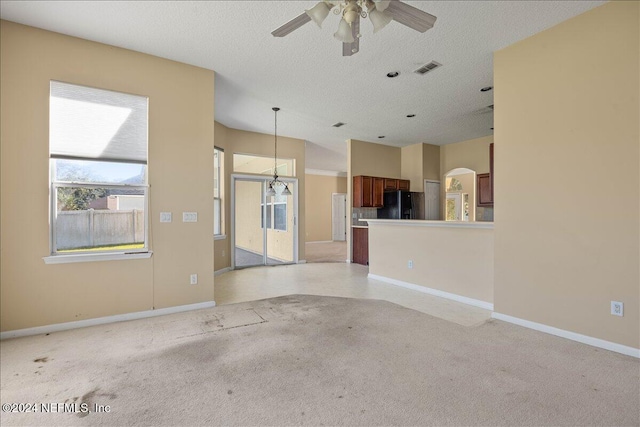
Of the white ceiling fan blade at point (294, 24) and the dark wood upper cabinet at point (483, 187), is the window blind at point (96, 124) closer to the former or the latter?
the white ceiling fan blade at point (294, 24)

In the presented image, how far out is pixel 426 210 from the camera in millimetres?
7777

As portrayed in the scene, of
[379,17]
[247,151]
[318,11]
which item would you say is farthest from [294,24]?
[247,151]

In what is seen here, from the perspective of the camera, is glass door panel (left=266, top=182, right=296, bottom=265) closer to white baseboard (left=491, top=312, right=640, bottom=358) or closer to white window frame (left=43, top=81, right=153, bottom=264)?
white window frame (left=43, top=81, right=153, bottom=264)

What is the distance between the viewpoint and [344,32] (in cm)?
200

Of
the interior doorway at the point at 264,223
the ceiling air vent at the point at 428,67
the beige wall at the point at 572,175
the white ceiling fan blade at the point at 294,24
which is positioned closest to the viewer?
the white ceiling fan blade at the point at 294,24

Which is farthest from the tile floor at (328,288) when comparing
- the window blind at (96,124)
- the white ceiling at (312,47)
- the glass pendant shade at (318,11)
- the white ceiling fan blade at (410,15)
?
the glass pendant shade at (318,11)

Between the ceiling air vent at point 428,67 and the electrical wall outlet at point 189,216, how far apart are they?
129 inches

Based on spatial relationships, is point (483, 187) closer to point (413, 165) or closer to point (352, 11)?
point (413, 165)

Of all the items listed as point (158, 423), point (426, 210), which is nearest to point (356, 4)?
point (158, 423)

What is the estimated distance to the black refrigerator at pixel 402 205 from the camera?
7.23 metres

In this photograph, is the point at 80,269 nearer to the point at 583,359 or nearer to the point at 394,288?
the point at 394,288

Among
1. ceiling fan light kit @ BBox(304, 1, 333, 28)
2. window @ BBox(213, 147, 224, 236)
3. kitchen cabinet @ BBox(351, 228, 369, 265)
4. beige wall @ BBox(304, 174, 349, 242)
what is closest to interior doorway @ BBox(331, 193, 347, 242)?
beige wall @ BBox(304, 174, 349, 242)

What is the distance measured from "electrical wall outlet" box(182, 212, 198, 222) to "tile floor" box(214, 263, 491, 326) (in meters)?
1.13

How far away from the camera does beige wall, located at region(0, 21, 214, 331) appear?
2.88m
